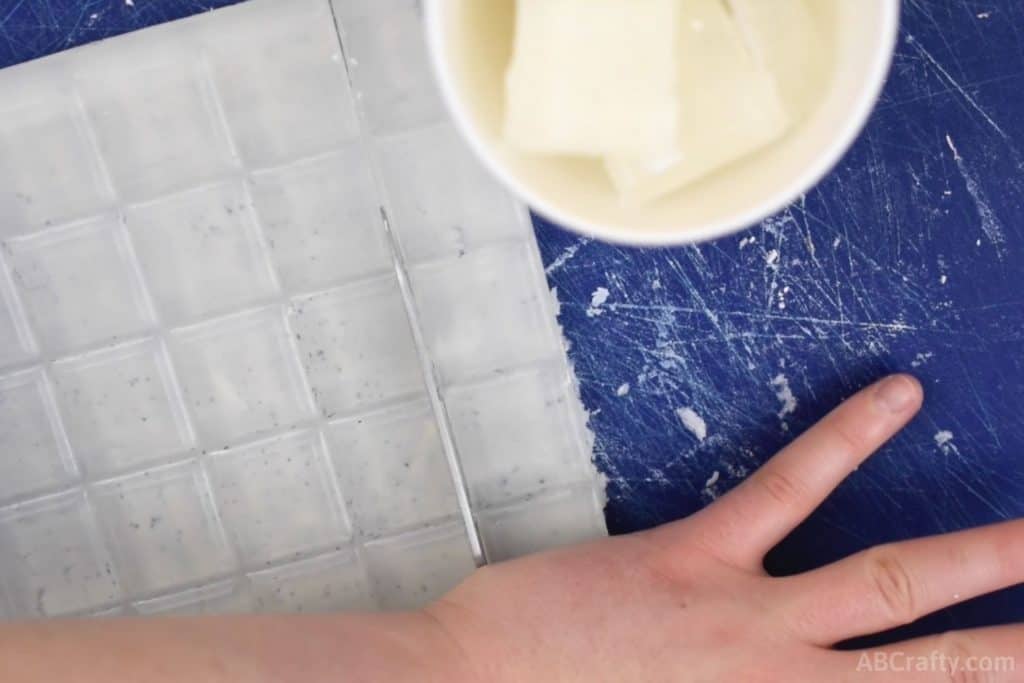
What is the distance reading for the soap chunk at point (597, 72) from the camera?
33 cm

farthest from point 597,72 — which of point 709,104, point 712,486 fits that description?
point 712,486

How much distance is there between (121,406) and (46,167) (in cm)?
14

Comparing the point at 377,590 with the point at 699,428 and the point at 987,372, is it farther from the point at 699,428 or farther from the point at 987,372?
the point at 987,372

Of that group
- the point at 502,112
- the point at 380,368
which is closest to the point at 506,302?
the point at 380,368

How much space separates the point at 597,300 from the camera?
55 cm

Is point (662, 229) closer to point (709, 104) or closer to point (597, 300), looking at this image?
point (709, 104)

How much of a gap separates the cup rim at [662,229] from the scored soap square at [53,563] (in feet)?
1.14

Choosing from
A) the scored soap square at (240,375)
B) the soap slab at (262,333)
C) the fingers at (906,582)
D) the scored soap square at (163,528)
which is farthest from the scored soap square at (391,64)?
the fingers at (906,582)

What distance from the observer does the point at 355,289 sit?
0.53m

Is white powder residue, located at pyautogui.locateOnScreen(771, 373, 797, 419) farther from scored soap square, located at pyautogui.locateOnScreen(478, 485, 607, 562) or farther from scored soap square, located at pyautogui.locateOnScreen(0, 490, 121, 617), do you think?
scored soap square, located at pyautogui.locateOnScreen(0, 490, 121, 617)

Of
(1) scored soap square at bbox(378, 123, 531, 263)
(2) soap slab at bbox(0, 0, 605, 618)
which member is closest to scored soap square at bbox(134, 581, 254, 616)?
(2) soap slab at bbox(0, 0, 605, 618)

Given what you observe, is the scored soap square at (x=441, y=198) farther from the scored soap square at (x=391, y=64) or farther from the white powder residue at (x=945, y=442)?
the white powder residue at (x=945, y=442)

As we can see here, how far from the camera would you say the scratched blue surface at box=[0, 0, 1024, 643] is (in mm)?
529

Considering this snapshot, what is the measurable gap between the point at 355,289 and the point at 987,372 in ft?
1.19
